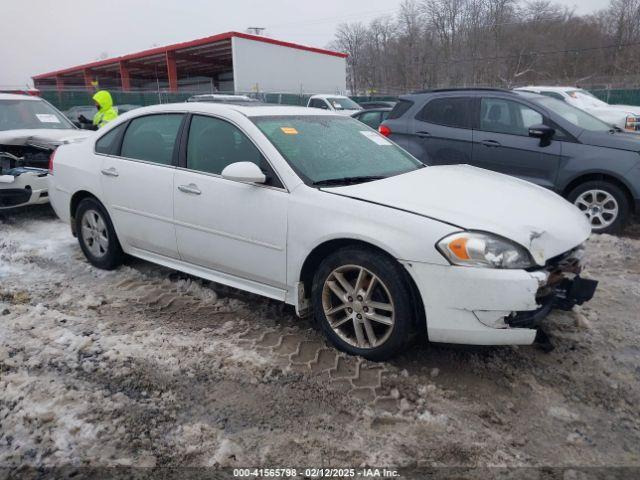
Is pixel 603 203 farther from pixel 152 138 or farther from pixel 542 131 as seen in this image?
pixel 152 138

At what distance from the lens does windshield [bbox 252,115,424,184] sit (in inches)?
137

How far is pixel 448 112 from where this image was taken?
686cm

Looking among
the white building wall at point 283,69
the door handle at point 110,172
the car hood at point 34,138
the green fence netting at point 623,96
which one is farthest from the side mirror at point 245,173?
the white building wall at point 283,69

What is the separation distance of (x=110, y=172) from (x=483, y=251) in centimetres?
333

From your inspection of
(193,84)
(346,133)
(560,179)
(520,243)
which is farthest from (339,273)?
(193,84)

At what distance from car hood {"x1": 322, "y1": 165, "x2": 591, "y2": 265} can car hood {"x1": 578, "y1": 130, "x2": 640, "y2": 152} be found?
2.80 meters

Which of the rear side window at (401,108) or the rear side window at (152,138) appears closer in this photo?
the rear side window at (152,138)

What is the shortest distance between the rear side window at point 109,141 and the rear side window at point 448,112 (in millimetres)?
4183

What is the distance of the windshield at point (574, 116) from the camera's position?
618 cm

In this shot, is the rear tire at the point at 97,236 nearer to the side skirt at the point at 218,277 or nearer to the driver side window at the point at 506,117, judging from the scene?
the side skirt at the point at 218,277

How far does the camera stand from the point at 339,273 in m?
3.12

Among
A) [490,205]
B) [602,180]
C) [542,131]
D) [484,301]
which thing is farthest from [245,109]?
[602,180]

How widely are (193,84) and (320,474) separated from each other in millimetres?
49580

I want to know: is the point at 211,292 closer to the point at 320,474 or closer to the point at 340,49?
the point at 320,474
